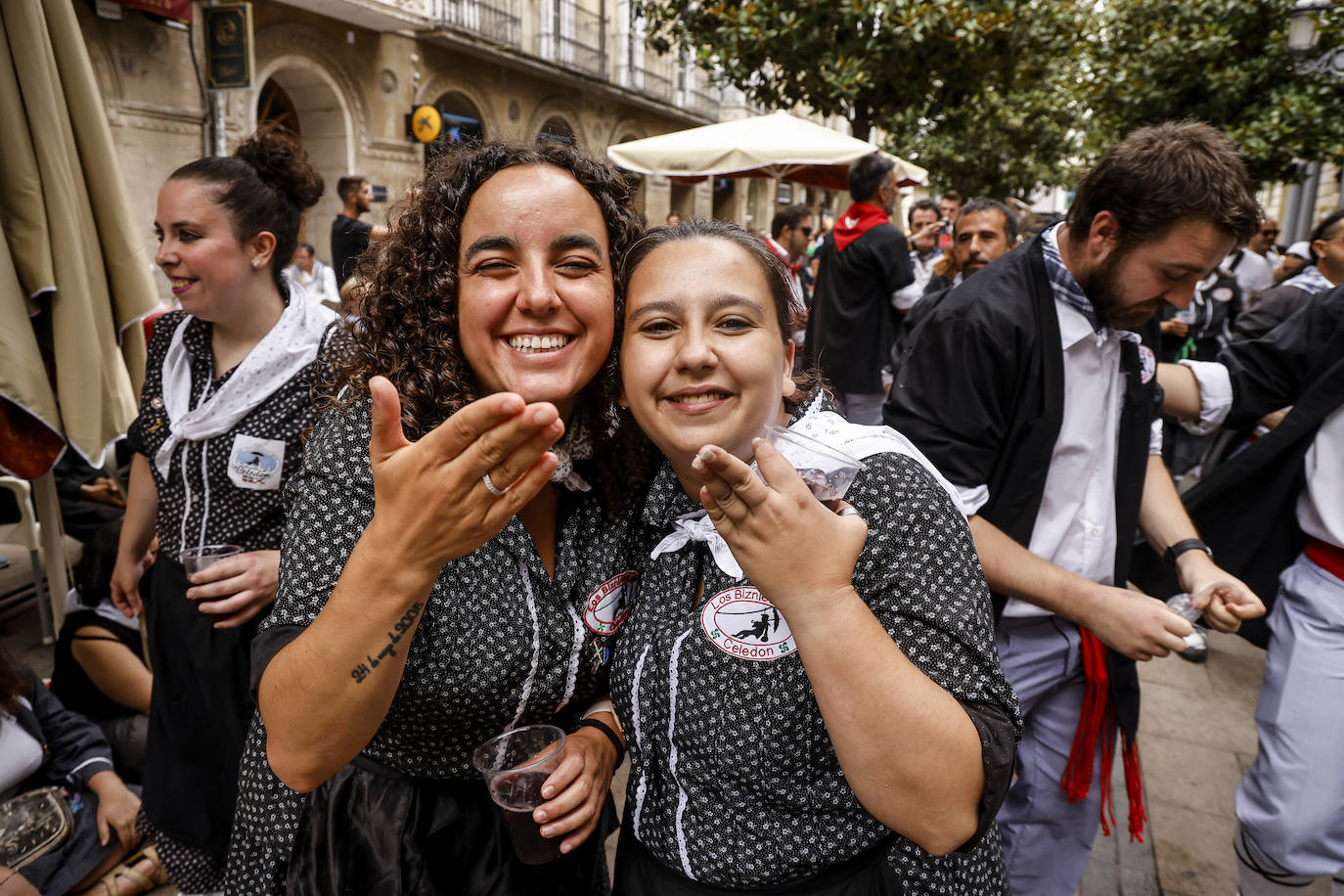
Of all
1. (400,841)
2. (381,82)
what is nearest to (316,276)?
(381,82)

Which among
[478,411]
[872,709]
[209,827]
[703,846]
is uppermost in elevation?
[478,411]

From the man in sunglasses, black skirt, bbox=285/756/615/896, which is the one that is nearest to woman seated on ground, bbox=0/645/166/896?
black skirt, bbox=285/756/615/896

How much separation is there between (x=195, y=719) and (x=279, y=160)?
5.54ft

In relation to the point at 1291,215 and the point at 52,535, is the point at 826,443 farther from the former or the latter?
the point at 1291,215

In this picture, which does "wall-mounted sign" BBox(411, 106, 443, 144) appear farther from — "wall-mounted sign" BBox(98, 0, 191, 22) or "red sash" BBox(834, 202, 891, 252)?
"red sash" BBox(834, 202, 891, 252)

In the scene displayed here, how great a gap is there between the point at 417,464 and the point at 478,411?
117 millimetres

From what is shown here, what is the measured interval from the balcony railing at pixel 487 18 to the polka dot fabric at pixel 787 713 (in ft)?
48.9

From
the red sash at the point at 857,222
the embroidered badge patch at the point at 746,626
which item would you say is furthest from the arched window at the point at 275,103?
the embroidered badge patch at the point at 746,626

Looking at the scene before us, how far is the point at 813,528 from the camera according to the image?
1075mm

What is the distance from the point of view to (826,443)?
139cm

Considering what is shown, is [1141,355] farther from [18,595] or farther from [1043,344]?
[18,595]

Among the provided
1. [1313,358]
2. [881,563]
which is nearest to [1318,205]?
[1313,358]

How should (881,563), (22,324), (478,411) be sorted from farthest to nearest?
1. (22,324)
2. (881,563)
3. (478,411)

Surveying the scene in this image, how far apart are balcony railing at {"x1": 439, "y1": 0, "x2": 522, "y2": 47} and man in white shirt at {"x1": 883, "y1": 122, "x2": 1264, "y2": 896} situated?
46.6 ft
